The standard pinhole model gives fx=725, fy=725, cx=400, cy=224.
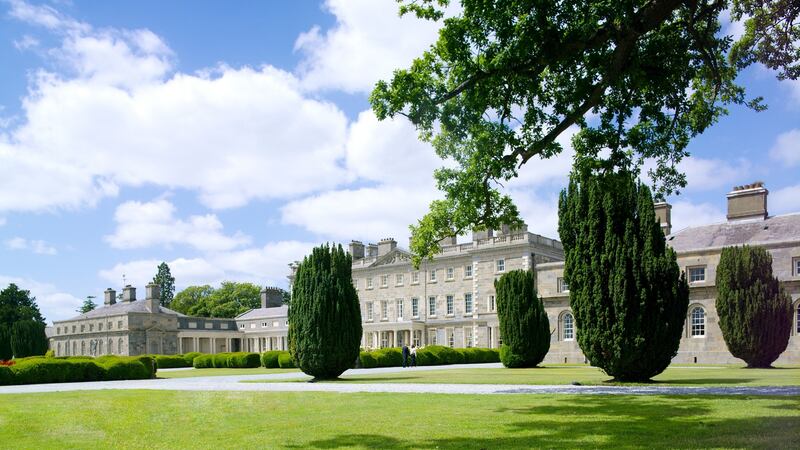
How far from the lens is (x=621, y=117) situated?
1548 centimetres

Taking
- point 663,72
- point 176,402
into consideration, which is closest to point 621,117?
point 663,72

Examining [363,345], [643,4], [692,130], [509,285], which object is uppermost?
[643,4]

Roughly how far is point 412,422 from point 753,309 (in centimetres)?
2520

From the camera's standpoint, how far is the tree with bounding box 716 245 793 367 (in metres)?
31.4

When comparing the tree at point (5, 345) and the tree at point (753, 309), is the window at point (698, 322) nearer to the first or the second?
the tree at point (753, 309)

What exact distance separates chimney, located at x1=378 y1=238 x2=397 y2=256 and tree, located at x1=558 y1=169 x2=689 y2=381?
176 feet

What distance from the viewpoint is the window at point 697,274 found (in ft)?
131

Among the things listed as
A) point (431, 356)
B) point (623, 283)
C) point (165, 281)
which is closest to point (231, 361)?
point (431, 356)

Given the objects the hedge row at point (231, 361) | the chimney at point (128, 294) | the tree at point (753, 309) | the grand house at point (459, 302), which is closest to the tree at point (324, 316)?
the grand house at point (459, 302)

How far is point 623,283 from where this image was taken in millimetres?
19422

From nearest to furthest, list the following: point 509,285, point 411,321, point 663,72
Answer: point 663,72, point 509,285, point 411,321

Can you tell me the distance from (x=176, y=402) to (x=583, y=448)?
10.7 metres

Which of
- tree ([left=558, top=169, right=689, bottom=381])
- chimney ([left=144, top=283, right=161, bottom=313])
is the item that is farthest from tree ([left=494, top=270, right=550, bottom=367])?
chimney ([left=144, top=283, right=161, bottom=313])

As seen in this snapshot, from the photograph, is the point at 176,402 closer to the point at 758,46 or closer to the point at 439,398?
the point at 439,398
